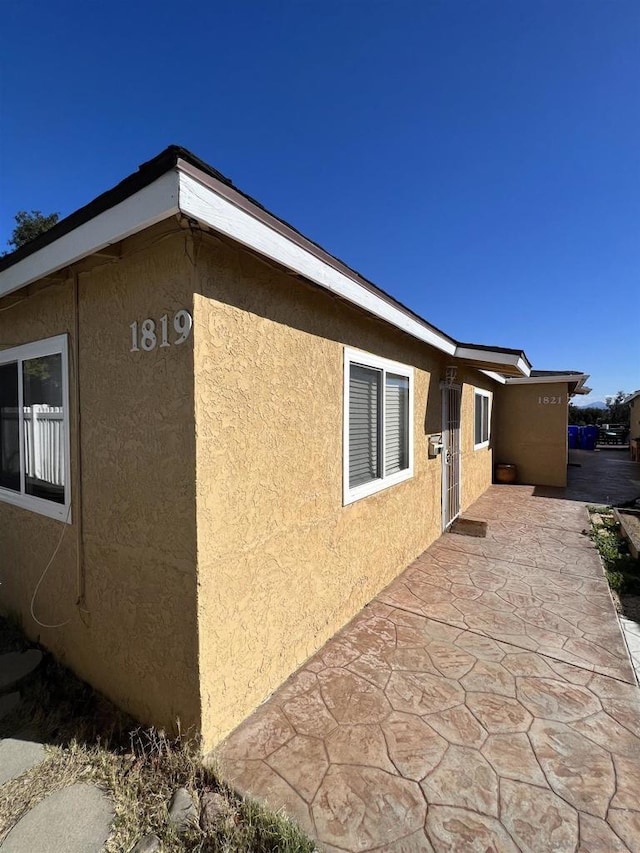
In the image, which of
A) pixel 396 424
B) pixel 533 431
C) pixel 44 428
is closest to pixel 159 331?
pixel 44 428

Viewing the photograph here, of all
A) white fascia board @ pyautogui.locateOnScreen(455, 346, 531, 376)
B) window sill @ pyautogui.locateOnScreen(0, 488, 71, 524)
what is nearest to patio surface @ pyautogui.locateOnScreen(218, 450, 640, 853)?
window sill @ pyautogui.locateOnScreen(0, 488, 71, 524)

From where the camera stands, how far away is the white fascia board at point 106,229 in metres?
1.93

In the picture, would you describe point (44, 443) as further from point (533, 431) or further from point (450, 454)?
point (533, 431)

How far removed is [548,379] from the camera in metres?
12.3

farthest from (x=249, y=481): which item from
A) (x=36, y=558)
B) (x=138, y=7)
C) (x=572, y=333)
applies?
(x=572, y=333)

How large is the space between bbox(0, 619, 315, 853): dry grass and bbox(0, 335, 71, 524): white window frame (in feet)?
4.95

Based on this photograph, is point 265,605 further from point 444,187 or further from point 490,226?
point 490,226

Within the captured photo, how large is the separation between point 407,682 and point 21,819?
267cm

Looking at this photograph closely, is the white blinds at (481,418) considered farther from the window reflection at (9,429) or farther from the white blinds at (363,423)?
the window reflection at (9,429)

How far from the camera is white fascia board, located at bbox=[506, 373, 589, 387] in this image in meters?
A: 12.1

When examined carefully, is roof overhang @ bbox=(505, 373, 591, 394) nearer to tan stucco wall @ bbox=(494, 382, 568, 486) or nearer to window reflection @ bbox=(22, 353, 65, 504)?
tan stucco wall @ bbox=(494, 382, 568, 486)

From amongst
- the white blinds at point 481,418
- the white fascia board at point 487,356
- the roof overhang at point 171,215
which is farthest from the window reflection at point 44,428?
the white blinds at point 481,418

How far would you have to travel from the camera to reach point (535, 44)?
538 cm

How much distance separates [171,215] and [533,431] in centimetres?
1363
